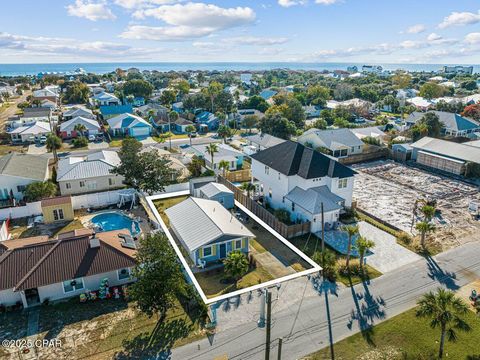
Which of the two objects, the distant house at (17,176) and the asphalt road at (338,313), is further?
the distant house at (17,176)

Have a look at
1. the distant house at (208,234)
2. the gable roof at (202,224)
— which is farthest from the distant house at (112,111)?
the distant house at (208,234)

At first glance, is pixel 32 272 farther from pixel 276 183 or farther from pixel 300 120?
pixel 300 120

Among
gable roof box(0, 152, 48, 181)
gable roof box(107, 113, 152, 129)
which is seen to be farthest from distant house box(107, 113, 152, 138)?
gable roof box(0, 152, 48, 181)

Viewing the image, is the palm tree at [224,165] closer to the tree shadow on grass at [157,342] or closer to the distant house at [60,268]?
the distant house at [60,268]

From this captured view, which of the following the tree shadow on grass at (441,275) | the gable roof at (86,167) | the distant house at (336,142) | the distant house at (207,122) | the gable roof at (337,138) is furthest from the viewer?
the distant house at (207,122)

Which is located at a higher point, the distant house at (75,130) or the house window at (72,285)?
the distant house at (75,130)

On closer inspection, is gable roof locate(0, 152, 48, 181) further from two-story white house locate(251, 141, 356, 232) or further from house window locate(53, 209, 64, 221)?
two-story white house locate(251, 141, 356, 232)
